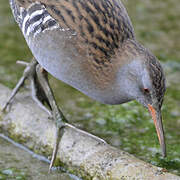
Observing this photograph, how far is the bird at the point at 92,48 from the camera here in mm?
3705

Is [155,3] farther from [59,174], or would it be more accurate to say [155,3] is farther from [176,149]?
[59,174]

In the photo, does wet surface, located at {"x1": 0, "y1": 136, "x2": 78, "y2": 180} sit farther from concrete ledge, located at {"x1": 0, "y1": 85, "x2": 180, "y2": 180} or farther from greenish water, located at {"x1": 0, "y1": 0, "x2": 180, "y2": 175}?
greenish water, located at {"x1": 0, "y1": 0, "x2": 180, "y2": 175}

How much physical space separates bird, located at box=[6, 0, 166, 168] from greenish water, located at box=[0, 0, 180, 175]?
0.98 m

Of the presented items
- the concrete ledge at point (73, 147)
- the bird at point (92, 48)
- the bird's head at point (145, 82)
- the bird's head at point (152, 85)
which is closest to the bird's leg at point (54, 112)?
the concrete ledge at point (73, 147)

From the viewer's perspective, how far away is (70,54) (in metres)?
3.76

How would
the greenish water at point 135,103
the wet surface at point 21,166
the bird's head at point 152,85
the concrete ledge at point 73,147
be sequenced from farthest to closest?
1. the greenish water at point 135,103
2. the wet surface at point 21,166
3. the concrete ledge at point 73,147
4. the bird's head at point 152,85

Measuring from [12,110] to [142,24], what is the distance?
310 cm

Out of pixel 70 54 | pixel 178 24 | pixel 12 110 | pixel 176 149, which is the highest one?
pixel 70 54

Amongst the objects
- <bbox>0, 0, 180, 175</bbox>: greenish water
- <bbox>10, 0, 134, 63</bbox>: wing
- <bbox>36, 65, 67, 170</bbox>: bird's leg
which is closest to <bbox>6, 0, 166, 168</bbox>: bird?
<bbox>10, 0, 134, 63</bbox>: wing

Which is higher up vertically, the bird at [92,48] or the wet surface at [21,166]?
the bird at [92,48]

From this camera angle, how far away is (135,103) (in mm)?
5434

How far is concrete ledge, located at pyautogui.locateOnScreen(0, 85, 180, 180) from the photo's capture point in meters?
3.70

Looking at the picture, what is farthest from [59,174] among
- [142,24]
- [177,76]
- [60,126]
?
[142,24]

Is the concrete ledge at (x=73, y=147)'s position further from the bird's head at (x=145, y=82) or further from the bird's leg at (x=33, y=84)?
the bird's head at (x=145, y=82)
